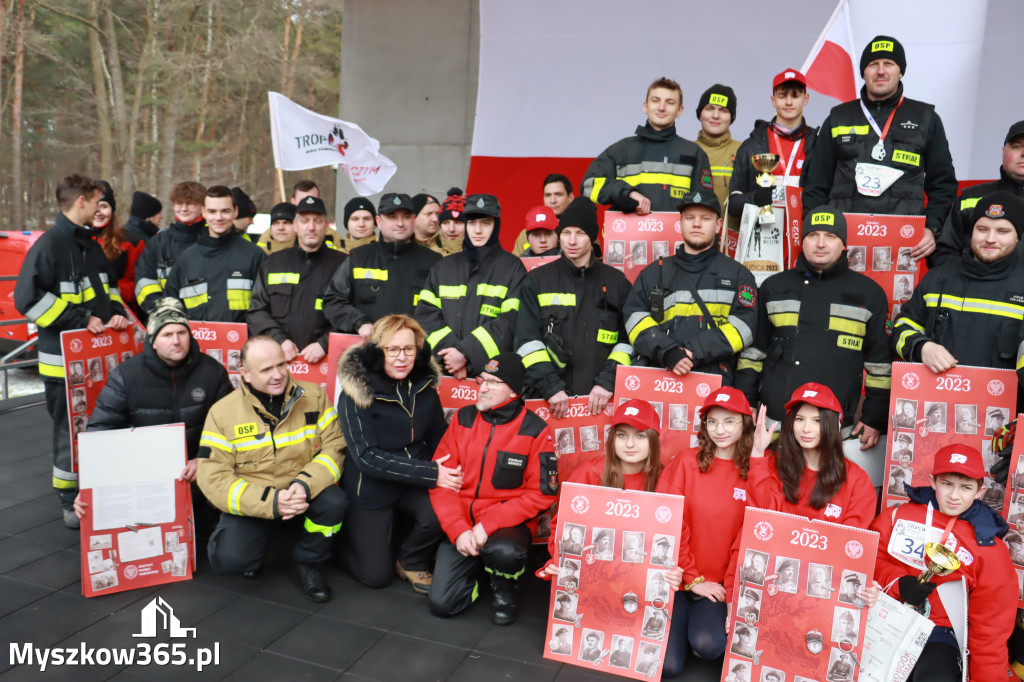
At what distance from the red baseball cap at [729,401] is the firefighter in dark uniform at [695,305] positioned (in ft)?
1.68

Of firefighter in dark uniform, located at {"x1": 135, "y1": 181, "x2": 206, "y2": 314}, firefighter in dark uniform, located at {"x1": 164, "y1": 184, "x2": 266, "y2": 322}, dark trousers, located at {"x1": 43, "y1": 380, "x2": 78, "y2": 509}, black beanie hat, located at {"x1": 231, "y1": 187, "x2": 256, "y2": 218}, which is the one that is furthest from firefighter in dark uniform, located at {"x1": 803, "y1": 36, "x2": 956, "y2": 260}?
dark trousers, located at {"x1": 43, "y1": 380, "x2": 78, "y2": 509}

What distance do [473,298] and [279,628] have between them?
2.50 m

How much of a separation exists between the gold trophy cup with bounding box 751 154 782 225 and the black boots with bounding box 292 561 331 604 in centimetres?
372

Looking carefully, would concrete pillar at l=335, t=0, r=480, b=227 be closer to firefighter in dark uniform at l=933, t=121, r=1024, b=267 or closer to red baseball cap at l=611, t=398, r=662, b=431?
firefighter in dark uniform at l=933, t=121, r=1024, b=267

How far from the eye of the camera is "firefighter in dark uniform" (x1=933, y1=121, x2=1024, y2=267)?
15.6 ft

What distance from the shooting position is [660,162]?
560cm

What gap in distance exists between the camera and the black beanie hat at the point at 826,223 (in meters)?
4.46

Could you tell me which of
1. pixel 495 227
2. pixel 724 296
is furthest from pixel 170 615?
pixel 724 296

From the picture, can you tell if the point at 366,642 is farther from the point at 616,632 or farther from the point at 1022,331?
the point at 1022,331

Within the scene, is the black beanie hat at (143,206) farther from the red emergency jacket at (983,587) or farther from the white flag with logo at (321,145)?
the red emergency jacket at (983,587)

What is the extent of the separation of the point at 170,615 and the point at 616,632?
248 centimetres

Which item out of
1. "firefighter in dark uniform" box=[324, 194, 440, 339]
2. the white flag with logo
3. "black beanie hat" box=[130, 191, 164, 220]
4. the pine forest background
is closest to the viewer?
"firefighter in dark uniform" box=[324, 194, 440, 339]

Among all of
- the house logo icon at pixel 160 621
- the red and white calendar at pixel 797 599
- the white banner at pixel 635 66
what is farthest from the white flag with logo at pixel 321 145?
the red and white calendar at pixel 797 599

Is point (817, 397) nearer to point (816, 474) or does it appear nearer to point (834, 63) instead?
point (816, 474)
